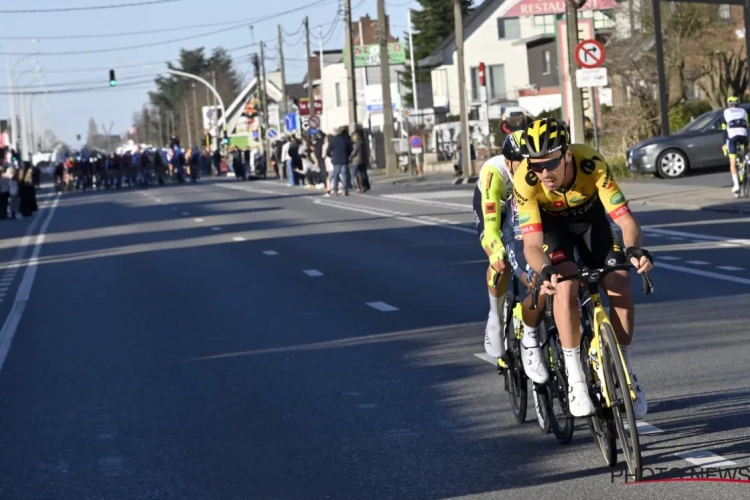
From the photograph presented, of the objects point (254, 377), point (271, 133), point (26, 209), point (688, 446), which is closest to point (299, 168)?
point (26, 209)

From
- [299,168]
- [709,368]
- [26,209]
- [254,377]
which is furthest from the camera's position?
[299,168]

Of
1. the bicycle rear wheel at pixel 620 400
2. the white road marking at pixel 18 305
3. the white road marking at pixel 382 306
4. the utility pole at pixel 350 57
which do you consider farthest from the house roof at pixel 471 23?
the bicycle rear wheel at pixel 620 400

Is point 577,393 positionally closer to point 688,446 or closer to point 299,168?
point 688,446

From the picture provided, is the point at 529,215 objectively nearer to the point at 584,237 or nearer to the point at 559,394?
the point at 584,237

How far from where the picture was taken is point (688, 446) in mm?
6848

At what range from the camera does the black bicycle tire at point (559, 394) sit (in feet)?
22.4

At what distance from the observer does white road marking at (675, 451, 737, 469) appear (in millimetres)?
6434

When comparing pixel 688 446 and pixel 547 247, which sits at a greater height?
pixel 547 247

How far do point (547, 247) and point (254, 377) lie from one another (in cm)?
383

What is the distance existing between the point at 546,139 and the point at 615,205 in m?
0.46

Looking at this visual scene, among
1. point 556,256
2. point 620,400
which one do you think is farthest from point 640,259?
point 620,400

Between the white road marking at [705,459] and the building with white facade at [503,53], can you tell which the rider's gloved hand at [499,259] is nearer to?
the white road marking at [705,459]

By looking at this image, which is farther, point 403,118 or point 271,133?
point 271,133

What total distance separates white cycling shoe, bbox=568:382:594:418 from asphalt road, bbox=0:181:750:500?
0.29m
